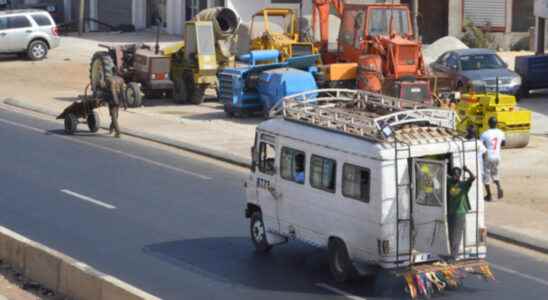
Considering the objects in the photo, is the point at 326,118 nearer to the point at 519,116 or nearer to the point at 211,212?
the point at 211,212

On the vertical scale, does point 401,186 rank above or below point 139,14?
below

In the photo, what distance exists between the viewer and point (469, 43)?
5538cm

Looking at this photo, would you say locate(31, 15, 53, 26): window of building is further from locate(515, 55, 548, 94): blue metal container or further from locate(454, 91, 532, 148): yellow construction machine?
locate(454, 91, 532, 148): yellow construction machine

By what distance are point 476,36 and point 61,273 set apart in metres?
40.8

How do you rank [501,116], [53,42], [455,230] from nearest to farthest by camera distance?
1. [455,230]
2. [501,116]
3. [53,42]

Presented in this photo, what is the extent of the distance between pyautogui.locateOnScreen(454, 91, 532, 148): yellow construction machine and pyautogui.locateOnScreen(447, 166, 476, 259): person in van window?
487 inches

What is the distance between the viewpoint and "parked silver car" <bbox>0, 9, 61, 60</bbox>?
50.9m

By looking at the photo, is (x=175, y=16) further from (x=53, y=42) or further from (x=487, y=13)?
(x=487, y=13)

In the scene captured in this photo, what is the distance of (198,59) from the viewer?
39062mm

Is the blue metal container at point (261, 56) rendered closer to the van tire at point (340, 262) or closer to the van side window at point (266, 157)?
the van side window at point (266, 157)

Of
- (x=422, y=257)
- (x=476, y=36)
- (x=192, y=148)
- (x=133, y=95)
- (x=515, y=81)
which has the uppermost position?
(x=476, y=36)

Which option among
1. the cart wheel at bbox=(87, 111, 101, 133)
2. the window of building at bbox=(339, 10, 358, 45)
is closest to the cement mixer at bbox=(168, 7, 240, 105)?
the window of building at bbox=(339, 10, 358, 45)

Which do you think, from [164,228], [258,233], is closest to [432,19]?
[164,228]

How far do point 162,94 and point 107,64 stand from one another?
3.35 meters
